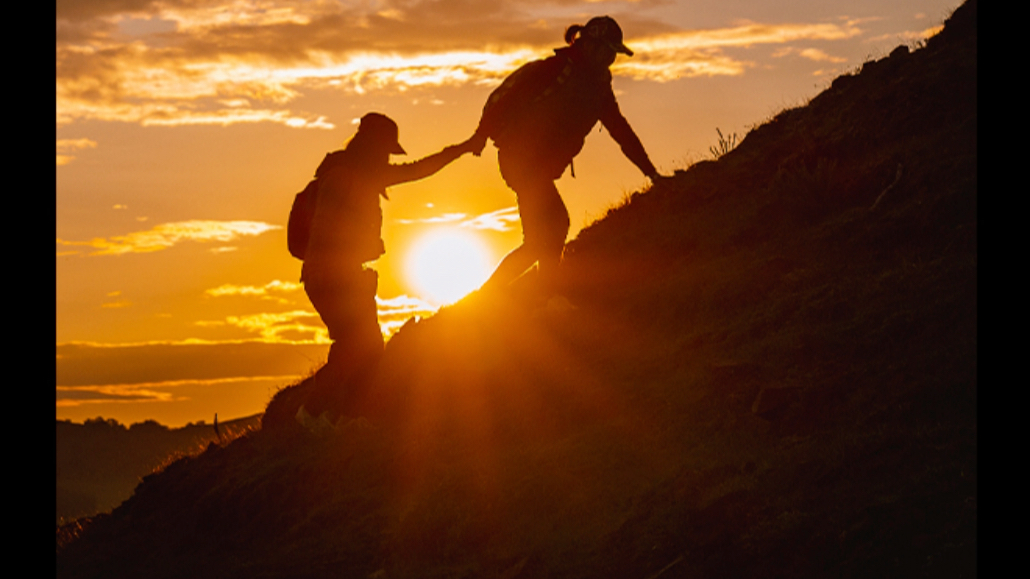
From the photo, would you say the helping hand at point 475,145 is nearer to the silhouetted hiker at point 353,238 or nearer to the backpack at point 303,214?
the silhouetted hiker at point 353,238

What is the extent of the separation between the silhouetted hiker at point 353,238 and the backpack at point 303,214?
20 mm

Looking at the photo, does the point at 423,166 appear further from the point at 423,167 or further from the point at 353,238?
the point at 353,238

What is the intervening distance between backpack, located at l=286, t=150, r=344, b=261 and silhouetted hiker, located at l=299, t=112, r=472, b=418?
0.07ft

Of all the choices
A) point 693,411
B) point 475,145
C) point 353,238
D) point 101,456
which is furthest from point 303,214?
point 101,456

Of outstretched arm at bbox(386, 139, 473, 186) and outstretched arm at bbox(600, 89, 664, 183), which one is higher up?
outstretched arm at bbox(600, 89, 664, 183)

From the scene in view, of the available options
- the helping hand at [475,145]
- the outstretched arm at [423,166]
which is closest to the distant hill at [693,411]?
the helping hand at [475,145]

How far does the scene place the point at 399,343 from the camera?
12070 millimetres

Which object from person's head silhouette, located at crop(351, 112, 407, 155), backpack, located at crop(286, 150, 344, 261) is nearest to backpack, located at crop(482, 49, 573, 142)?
person's head silhouette, located at crop(351, 112, 407, 155)

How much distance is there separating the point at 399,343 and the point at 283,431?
1603 millimetres

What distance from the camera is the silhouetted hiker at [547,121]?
444 inches

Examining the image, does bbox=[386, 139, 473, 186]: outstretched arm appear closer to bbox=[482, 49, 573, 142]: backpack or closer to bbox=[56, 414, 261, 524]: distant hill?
bbox=[482, 49, 573, 142]: backpack

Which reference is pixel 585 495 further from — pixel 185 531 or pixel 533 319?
pixel 185 531

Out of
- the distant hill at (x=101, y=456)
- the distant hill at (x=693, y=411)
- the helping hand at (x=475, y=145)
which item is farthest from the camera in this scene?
the distant hill at (x=101, y=456)

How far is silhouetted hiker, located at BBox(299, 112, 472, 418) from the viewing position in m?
10.1
